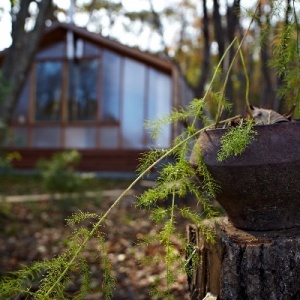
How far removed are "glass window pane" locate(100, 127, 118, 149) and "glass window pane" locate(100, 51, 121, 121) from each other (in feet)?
1.02

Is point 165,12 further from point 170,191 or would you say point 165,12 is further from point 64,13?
point 170,191

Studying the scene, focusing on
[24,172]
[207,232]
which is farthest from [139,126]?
[207,232]

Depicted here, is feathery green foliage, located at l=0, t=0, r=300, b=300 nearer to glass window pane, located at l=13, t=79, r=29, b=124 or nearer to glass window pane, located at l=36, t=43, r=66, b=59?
glass window pane, located at l=36, t=43, r=66, b=59

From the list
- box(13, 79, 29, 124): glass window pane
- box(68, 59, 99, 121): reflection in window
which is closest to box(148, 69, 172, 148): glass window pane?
box(68, 59, 99, 121): reflection in window

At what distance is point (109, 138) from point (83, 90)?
159 cm

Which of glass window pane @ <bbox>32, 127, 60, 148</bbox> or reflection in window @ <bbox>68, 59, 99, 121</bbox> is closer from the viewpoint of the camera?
reflection in window @ <bbox>68, 59, 99, 121</bbox>

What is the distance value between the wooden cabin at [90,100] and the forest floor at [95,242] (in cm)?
553

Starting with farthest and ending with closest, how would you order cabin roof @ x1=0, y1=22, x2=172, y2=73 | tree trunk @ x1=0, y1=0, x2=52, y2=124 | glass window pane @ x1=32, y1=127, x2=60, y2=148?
glass window pane @ x1=32, y1=127, x2=60, y2=148 < cabin roof @ x1=0, y1=22, x2=172, y2=73 < tree trunk @ x1=0, y1=0, x2=52, y2=124

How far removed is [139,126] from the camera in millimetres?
14133

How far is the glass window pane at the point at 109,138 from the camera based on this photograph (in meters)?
14.2

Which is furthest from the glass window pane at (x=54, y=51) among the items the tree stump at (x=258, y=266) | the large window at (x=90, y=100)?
the tree stump at (x=258, y=266)

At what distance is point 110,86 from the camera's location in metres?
14.2

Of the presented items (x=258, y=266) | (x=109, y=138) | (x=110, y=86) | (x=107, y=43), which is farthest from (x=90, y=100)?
(x=258, y=266)

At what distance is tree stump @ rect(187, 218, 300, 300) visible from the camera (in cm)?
167
